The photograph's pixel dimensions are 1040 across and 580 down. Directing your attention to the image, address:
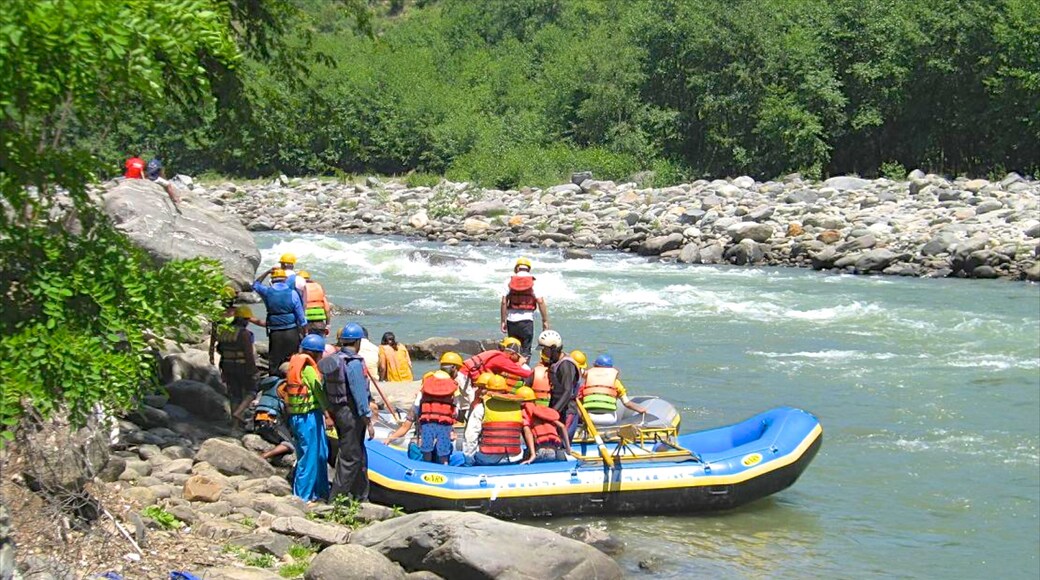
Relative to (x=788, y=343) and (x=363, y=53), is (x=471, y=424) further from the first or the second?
(x=363, y=53)

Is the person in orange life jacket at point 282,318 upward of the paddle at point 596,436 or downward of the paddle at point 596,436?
upward

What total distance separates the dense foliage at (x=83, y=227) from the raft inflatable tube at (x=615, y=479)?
4.83 metres

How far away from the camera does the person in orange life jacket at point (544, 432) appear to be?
1042cm

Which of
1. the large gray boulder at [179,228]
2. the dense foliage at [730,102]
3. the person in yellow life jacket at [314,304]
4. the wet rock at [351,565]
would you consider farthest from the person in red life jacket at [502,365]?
the dense foliage at [730,102]

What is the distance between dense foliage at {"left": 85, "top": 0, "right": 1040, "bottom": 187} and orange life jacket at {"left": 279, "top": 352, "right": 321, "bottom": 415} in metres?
26.2

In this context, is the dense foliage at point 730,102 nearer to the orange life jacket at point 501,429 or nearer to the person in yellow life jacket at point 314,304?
the person in yellow life jacket at point 314,304

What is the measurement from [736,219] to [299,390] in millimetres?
24090

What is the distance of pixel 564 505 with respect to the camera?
10242 millimetres

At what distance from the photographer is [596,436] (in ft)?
33.9

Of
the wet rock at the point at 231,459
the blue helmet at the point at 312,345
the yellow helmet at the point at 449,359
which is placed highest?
the blue helmet at the point at 312,345

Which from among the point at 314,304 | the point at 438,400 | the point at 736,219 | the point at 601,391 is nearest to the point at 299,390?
the point at 438,400

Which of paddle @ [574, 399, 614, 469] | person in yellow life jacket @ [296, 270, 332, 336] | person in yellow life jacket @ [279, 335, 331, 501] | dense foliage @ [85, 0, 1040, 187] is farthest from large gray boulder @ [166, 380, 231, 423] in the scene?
dense foliage @ [85, 0, 1040, 187]

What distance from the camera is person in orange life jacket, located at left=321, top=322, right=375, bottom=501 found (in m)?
9.19

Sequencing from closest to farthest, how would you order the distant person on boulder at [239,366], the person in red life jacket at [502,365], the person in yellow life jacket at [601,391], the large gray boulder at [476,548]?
the large gray boulder at [476,548]
the person in red life jacket at [502,365]
the person in yellow life jacket at [601,391]
the distant person on boulder at [239,366]
